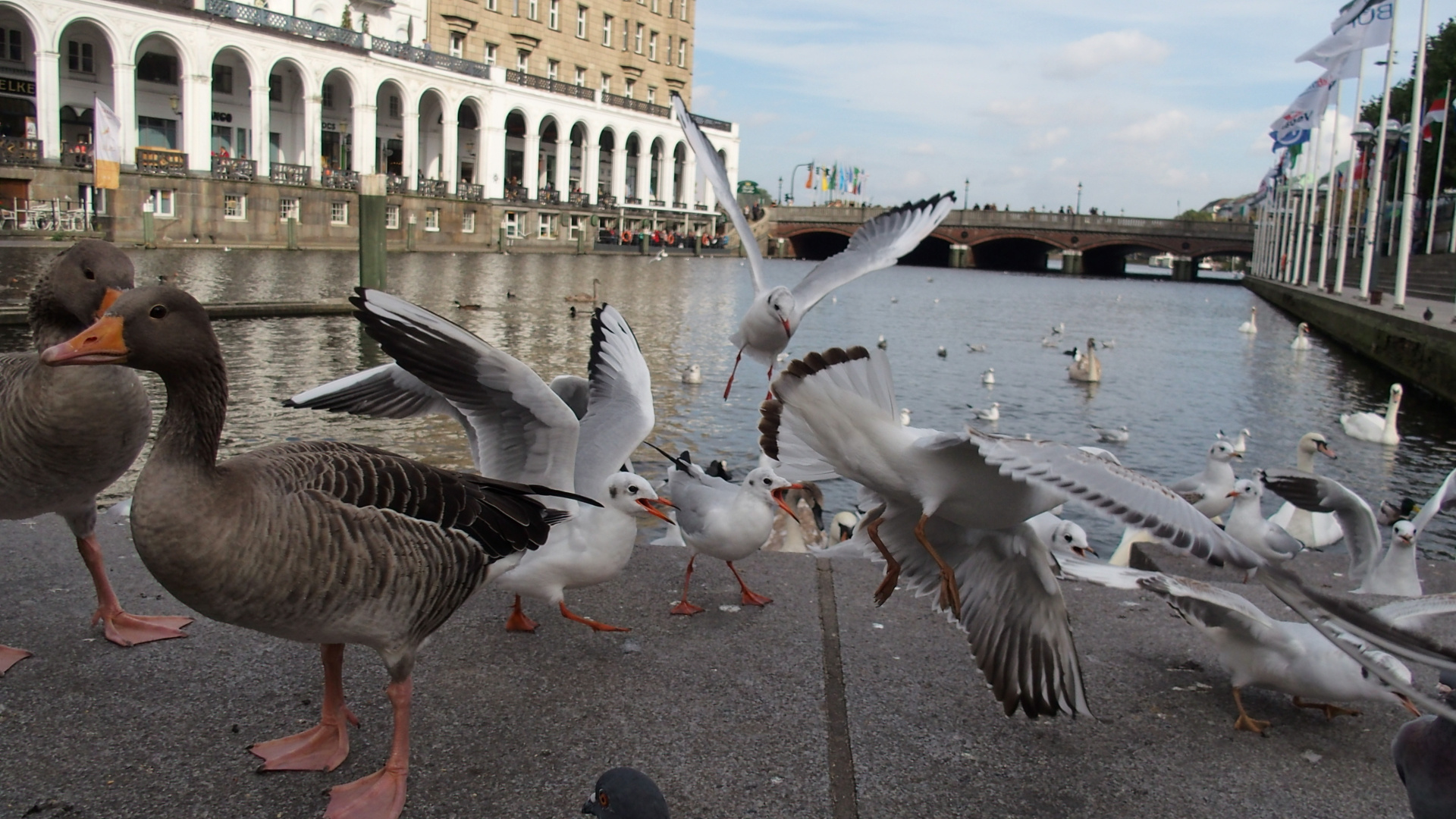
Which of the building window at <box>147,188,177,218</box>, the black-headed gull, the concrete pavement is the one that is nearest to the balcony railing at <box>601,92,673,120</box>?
the building window at <box>147,188,177,218</box>

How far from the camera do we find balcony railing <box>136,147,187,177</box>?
3922 centimetres

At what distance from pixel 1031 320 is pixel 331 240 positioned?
30.8 meters

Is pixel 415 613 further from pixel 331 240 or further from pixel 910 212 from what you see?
pixel 331 240

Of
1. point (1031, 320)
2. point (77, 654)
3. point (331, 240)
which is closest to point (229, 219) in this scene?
point (331, 240)

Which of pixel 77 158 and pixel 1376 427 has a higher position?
pixel 77 158

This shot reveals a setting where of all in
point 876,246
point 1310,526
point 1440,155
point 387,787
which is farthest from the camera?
point 1440,155

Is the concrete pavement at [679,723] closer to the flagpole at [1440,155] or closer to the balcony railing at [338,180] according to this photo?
the flagpole at [1440,155]

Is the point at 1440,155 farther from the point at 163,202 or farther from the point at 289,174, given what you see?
the point at 163,202

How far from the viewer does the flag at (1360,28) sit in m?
26.5

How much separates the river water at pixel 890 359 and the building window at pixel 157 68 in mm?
13603

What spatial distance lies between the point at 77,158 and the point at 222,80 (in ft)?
41.1

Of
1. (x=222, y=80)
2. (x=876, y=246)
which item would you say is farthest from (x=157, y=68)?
(x=876, y=246)

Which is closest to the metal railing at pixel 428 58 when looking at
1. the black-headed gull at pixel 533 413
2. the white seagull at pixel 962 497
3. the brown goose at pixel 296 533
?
the black-headed gull at pixel 533 413

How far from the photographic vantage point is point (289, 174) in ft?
148
